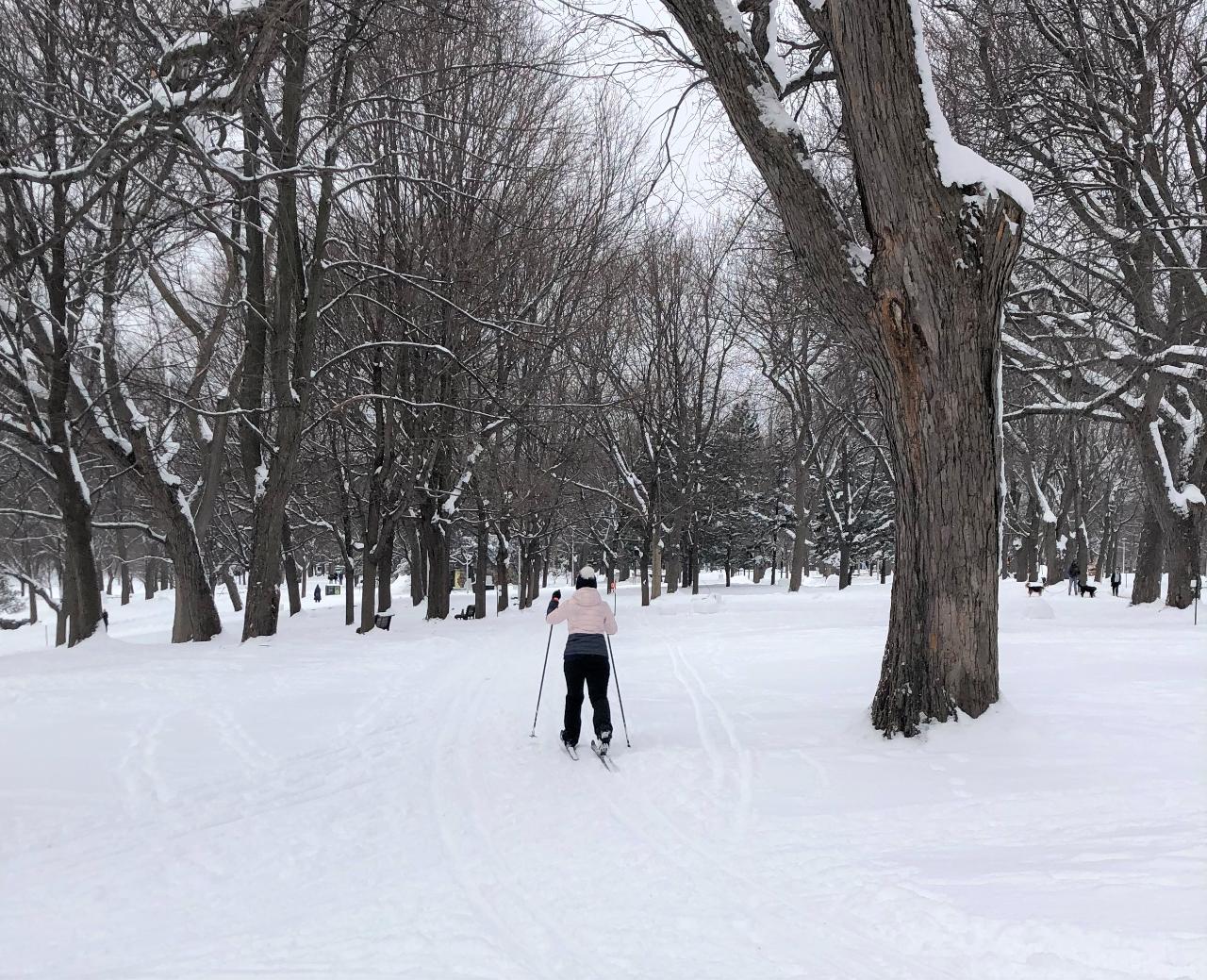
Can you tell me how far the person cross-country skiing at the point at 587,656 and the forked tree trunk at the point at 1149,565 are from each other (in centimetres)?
1761

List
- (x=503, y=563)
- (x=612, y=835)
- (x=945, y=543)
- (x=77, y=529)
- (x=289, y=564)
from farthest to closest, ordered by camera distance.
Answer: (x=289, y=564) < (x=503, y=563) < (x=77, y=529) < (x=945, y=543) < (x=612, y=835)

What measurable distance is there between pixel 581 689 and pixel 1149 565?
18801 mm

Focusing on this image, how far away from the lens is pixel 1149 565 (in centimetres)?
2044

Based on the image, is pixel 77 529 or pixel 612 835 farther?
pixel 77 529

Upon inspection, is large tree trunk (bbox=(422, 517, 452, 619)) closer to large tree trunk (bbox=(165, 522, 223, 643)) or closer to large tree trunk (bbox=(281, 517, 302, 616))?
large tree trunk (bbox=(281, 517, 302, 616))

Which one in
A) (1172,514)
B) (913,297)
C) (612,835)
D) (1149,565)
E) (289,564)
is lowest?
(612,835)

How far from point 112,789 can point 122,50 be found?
22.0ft

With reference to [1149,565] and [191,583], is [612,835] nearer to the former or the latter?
[191,583]

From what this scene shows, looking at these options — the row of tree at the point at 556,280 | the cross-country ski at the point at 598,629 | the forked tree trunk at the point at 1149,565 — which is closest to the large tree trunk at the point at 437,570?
the row of tree at the point at 556,280

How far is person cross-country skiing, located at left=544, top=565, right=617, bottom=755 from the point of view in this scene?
7078 millimetres

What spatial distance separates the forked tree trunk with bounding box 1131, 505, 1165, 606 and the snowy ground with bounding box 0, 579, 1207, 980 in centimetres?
1223

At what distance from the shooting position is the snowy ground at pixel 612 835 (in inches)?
140

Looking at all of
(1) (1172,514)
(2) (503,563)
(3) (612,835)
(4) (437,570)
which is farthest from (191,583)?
(1) (1172,514)

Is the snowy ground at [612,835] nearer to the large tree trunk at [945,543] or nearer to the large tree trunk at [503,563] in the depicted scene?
the large tree trunk at [945,543]
